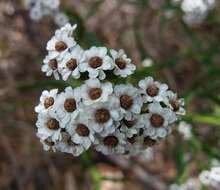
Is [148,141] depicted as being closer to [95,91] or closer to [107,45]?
[95,91]

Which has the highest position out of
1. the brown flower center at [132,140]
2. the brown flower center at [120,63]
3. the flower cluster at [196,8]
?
the flower cluster at [196,8]

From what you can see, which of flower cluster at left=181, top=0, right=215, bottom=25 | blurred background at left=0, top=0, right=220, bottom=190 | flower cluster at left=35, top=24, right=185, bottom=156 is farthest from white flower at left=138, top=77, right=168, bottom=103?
flower cluster at left=181, top=0, right=215, bottom=25

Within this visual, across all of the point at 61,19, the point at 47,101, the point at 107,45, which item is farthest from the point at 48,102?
the point at 107,45

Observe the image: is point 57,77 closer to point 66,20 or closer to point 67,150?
point 67,150

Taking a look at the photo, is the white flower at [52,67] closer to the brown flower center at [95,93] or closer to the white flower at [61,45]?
the white flower at [61,45]

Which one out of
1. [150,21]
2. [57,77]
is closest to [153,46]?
[150,21]

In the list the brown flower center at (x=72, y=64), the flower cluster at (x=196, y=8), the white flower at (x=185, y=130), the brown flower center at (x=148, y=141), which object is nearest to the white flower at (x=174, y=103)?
the brown flower center at (x=148, y=141)

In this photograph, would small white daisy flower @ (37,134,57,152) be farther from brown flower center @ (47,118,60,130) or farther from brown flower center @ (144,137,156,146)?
brown flower center @ (144,137,156,146)
